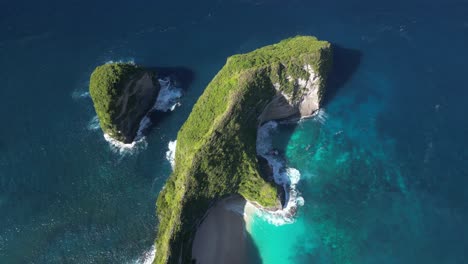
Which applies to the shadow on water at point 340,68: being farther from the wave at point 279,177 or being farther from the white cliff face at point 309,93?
the wave at point 279,177

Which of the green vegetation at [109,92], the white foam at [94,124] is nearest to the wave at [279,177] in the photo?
the green vegetation at [109,92]

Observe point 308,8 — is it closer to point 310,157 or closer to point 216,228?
point 310,157

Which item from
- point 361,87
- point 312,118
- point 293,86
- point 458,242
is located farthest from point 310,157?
point 458,242

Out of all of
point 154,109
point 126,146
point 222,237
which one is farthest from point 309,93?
point 126,146

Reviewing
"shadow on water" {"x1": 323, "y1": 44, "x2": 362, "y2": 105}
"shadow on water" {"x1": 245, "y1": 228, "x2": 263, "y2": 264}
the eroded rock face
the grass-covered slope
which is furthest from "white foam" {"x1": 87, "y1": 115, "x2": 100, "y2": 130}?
"shadow on water" {"x1": 323, "y1": 44, "x2": 362, "y2": 105}

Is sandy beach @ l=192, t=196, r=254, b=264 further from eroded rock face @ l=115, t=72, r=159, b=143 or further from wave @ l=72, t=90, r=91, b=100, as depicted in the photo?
wave @ l=72, t=90, r=91, b=100

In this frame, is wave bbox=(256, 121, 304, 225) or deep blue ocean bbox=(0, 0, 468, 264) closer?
deep blue ocean bbox=(0, 0, 468, 264)
